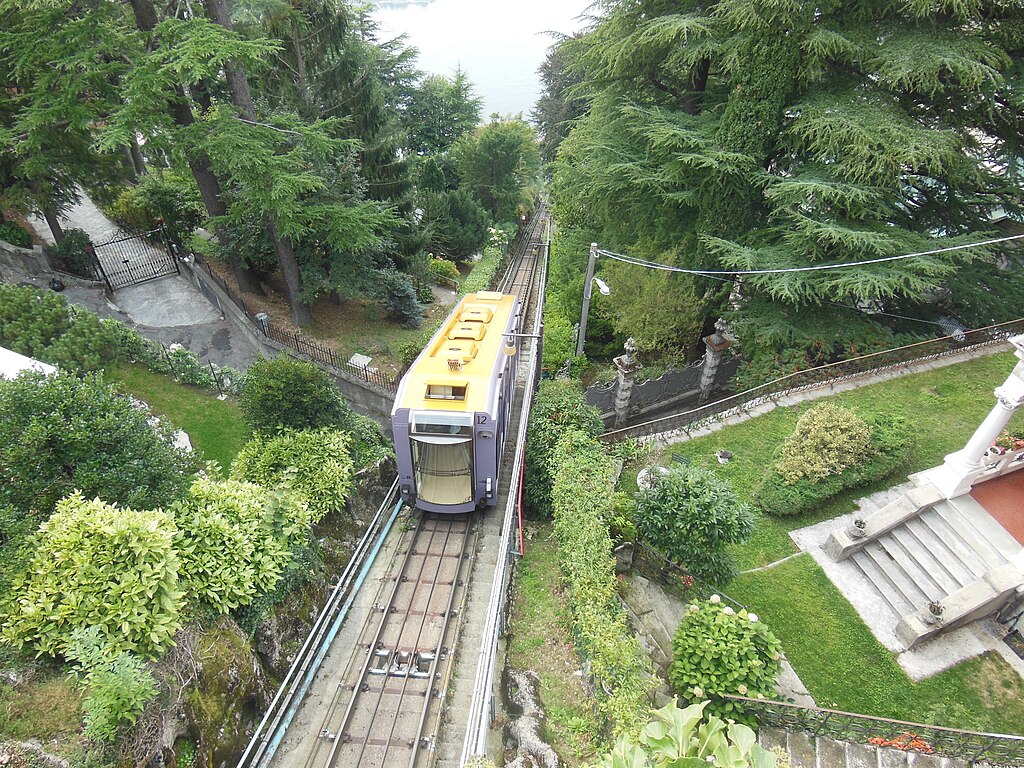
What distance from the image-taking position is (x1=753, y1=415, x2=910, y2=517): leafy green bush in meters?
12.3

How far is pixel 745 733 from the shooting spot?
3533 millimetres

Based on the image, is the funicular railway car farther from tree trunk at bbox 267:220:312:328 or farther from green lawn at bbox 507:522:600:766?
tree trunk at bbox 267:220:312:328

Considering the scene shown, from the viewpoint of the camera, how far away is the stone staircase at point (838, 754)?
8.13 meters

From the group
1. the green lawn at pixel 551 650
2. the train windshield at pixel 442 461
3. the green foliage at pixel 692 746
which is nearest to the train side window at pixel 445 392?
the train windshield at pixel 442 461

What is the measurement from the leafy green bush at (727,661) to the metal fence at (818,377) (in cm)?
720

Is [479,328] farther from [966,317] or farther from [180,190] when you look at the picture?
[180,190]

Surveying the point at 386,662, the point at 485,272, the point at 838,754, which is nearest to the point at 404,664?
the point at 386,662

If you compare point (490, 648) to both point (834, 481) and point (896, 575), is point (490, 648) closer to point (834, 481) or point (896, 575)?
point (896, 575)

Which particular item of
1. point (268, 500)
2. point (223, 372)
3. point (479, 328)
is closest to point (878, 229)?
point (479, 328)

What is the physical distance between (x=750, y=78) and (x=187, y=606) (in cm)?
1850

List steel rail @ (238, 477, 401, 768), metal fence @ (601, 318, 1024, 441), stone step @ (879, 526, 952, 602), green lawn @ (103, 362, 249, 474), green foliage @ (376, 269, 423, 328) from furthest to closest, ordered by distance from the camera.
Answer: green foliage @ (376, 269, 423, 328) → metal fence @ (601, 318, 1024, 441) → green lawn @ (103, 362, 249, 474) → stone step @ (879, 526, 952, 602) → steel rail @ (238, 477, 401, 768)

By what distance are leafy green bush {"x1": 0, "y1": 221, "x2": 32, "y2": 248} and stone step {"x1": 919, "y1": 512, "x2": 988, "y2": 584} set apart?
30.7 metres

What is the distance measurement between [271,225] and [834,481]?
62.8 ft

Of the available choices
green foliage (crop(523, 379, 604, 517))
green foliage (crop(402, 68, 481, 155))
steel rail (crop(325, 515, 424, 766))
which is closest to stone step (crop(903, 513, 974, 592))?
green foliage (crop(523, 379, 604, 517))
